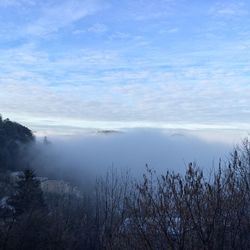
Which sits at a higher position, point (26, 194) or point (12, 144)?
point (12, 144)

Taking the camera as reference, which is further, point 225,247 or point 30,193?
point 30,193

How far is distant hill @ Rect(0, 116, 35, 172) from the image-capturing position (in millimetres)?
109062

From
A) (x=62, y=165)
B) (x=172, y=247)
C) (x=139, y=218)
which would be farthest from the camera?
(x=62, y=165)

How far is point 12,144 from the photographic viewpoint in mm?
113250

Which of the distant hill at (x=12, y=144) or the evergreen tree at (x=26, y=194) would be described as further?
the distant hill at (x=12, y=144)

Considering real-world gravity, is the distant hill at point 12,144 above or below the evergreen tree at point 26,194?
above

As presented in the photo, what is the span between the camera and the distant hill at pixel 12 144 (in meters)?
109

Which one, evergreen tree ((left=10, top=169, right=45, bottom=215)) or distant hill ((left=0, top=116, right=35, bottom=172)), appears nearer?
evergreen tree ((left=10, top=169, right=45, bottom=215))

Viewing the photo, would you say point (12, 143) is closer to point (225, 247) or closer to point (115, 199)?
point (115, 199)

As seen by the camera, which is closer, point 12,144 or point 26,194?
point 26,194

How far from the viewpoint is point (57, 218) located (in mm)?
24328

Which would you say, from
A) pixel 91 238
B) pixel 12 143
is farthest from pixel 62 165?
pixel 91 238

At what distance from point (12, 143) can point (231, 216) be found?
109267 millimetres

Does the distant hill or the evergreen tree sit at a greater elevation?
the distant hill
